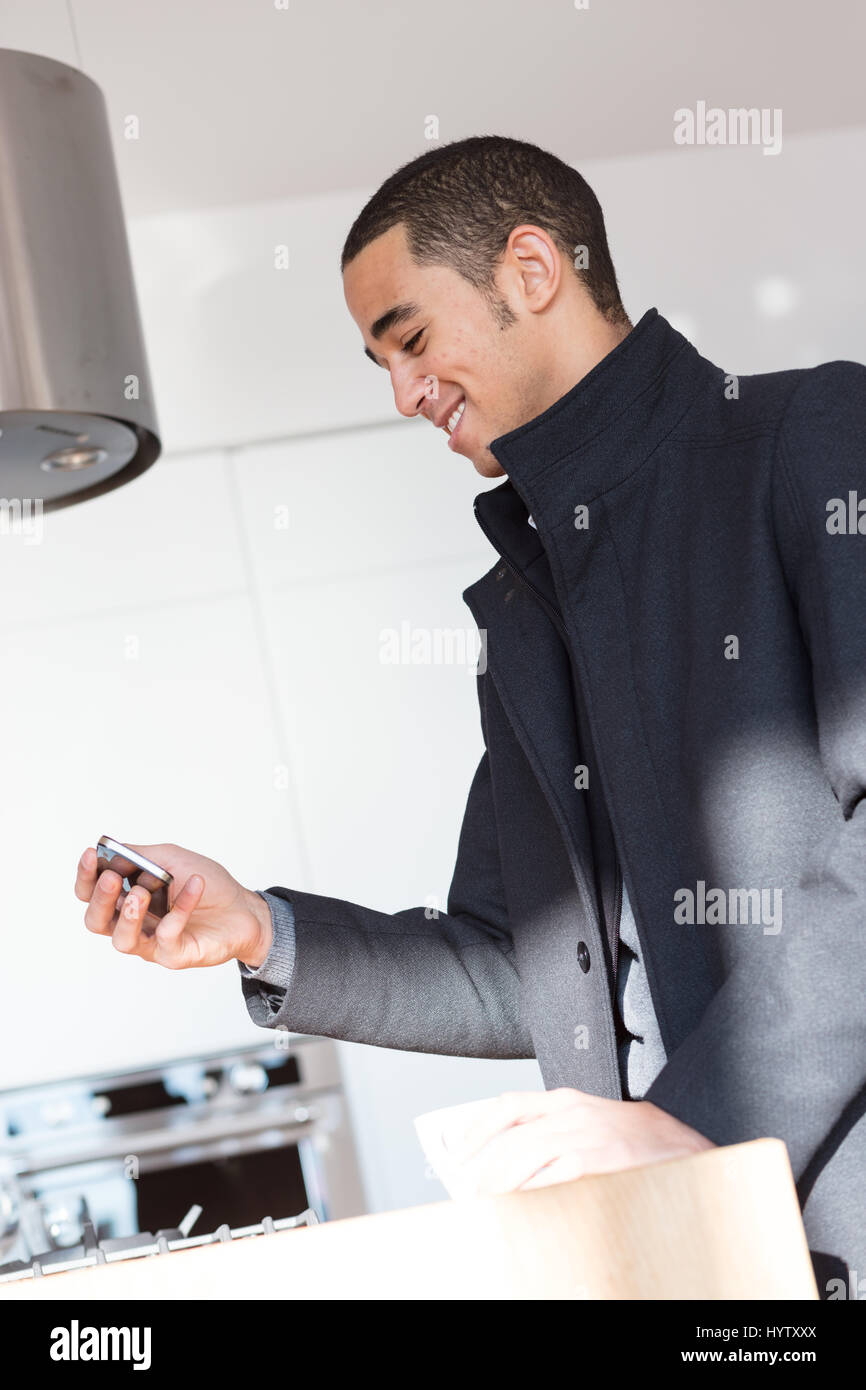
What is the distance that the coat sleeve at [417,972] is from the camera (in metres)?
1.14

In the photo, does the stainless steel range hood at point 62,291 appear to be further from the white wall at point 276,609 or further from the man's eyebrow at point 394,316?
the white wall at point 276,609

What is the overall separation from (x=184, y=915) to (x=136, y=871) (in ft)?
0.20

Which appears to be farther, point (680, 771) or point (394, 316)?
point (394, 316)

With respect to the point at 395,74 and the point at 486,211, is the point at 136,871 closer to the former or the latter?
the point at 486,211

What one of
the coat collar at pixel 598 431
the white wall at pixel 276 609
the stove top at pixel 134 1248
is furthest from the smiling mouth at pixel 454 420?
the white wall at pixel 276 609

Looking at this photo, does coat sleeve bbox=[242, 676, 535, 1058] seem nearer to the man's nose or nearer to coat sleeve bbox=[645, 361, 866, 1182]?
the man's nose

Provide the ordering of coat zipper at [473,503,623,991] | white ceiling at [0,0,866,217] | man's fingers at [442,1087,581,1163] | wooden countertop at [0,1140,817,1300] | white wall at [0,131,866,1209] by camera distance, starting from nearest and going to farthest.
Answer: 1. wooden countertop at [0,1140,817,1300]
2. man's fingers at [442,1087,581,1163]
3. coat zipper at [473,503,623,991]
4. white ceiling at [0,0,866,217]
5. white wall at [0,131,866,1209]

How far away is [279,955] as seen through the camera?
1124mm

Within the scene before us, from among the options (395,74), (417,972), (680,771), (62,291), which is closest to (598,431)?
(680,771)

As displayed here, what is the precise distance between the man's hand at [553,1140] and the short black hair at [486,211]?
0.68 meters

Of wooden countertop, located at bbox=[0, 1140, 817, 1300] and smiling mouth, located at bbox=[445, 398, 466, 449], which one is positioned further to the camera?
smiling mouth, located at bbox=[445, 398, 466, 449]

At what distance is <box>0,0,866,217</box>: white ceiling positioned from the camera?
2.29 m

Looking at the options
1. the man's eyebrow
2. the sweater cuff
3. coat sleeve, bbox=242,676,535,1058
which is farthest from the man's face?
the sweater cuff
